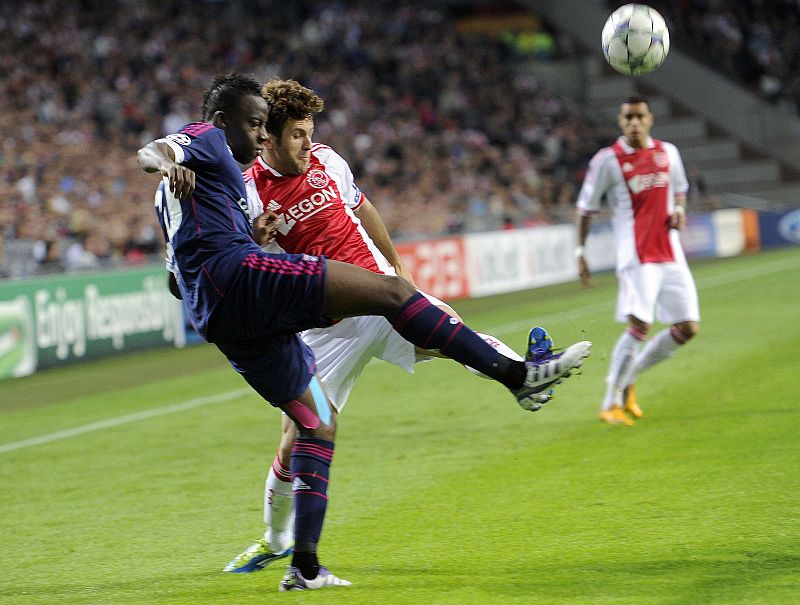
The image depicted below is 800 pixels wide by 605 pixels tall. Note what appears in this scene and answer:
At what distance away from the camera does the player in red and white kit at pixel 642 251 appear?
8.59 metres

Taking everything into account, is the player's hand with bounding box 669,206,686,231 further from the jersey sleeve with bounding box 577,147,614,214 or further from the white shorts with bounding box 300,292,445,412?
the white shorts with bounding box 300,292,445,412

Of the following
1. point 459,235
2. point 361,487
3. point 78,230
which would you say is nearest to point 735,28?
point 459,235

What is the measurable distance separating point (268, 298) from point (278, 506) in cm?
121

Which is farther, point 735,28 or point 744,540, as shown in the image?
point 735,28

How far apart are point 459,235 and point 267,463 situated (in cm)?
1373

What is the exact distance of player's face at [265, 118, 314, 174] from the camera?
5.16 m

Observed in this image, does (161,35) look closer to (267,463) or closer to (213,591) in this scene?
(267,463)

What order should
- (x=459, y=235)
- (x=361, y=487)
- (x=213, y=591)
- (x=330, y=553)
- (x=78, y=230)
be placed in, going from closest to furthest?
(x=213, y=591)
(x=330, y=553)
(x=361, y=487)
(x=78, y=230)
(x=459, y=235)

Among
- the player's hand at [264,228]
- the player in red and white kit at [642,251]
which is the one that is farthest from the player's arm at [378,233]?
the player in red and white kit at [642,251]

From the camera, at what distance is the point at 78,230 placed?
16219mm

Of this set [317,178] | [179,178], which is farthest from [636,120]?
[179,178]

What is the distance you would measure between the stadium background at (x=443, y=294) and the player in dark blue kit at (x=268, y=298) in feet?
1.58

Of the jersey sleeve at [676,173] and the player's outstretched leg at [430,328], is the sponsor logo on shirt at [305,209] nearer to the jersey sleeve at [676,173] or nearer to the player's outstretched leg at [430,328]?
the player's outstretched leg at [430,328]

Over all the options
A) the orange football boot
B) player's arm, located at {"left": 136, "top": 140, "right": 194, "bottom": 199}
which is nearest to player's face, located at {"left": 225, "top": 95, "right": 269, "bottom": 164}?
player's arm, located at {"left": 136, "top": 140, "right": 194, "bottom": 199}
